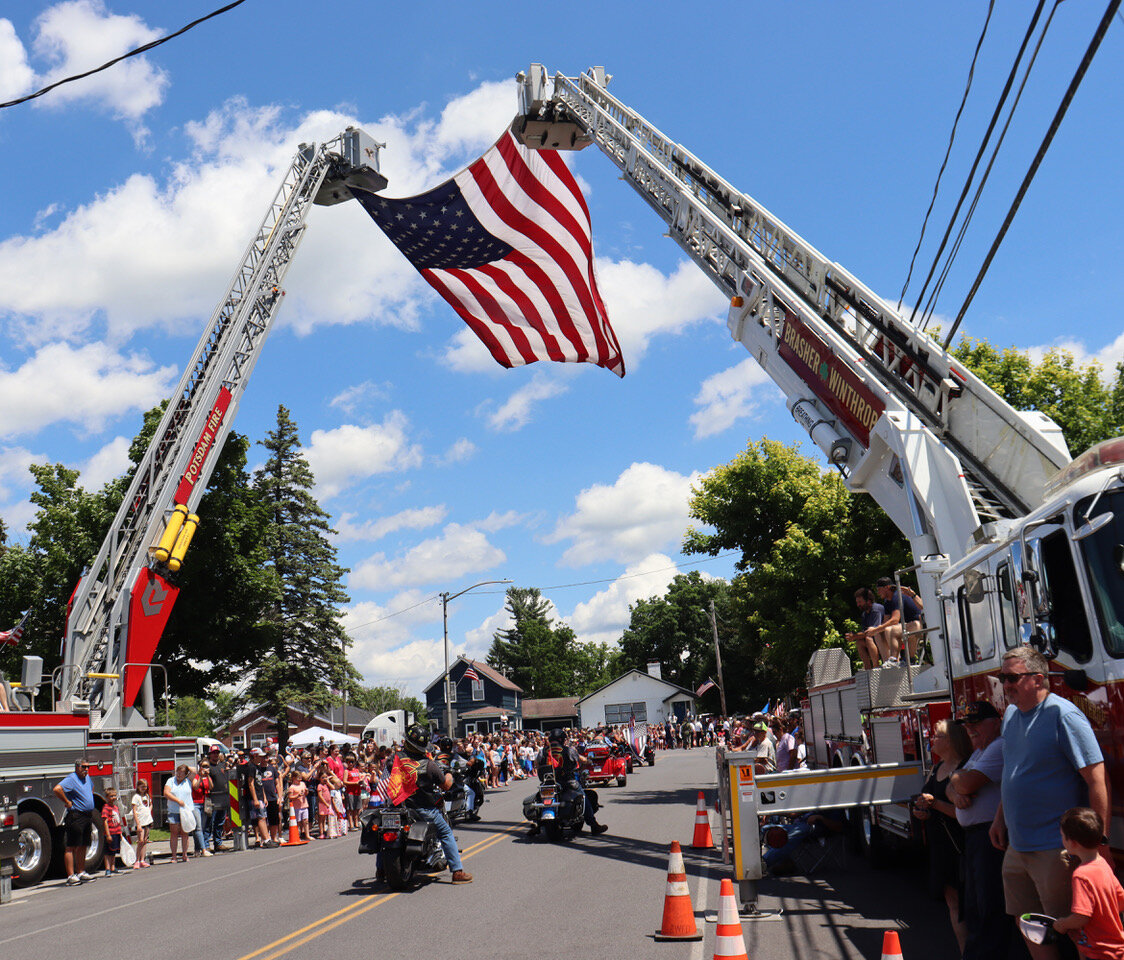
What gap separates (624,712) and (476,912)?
77.5 meters

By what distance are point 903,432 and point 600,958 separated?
564 cm

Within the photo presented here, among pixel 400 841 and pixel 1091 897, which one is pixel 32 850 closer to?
pixel 400 841

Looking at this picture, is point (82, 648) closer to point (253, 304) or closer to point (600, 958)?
point (253, 304)

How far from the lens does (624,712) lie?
8525cm

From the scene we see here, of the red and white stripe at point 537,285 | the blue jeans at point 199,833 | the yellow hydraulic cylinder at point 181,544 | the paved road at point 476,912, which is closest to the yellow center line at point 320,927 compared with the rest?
the paved road at point 476,912

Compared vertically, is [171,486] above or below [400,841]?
above

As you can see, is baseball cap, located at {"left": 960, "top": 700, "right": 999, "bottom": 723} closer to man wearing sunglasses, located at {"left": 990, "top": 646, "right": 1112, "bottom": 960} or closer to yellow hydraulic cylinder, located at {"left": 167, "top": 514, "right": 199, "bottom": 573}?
man wearing sunglasses, located at {"left": 990, "top": 646, "right": 1112, "bottom": 960}

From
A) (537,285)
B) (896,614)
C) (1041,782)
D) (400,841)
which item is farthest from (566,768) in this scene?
(1041,782)

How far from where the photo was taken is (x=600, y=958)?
7.42m

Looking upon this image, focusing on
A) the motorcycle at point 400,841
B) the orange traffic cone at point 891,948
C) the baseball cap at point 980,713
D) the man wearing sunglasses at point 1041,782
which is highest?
the baseball cap at point 980,713

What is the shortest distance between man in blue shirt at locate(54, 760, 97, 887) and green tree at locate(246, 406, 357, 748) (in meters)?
27.7

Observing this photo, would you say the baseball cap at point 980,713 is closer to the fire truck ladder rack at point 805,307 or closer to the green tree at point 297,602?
the fire truck ladder rack at point 805,307

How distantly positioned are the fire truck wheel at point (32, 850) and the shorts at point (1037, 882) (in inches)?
524

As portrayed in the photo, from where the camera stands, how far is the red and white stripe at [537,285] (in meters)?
18.8
